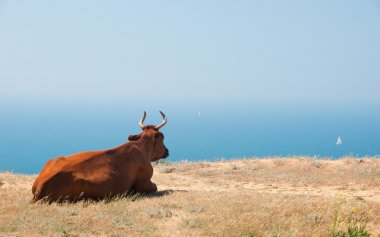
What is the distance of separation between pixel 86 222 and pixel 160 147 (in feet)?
20.5

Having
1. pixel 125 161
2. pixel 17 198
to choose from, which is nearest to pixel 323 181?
pixel 125 161

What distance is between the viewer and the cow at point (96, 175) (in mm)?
10102

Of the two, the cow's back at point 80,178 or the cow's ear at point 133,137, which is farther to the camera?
the cow's ear at point 133,137

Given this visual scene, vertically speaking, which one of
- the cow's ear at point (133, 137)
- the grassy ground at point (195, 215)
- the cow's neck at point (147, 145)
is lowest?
the grassy ground at point (195, 215)

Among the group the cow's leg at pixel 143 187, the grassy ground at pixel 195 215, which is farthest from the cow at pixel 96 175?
the grassy ground at pixel 195 215

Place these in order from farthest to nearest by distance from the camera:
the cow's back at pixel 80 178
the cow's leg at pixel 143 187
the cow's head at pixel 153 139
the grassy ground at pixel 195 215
Result: the cow's head at pixel 153 139 → the cow's leg at pixel 143 187 → the cow's back at pixel 80 178 → the grassy ground at pixel 195 215

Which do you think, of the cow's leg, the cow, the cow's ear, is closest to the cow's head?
the cow's ear

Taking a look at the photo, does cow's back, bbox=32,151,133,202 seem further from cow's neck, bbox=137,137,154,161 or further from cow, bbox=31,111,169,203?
cow's neck, bbox=137,137,154,161

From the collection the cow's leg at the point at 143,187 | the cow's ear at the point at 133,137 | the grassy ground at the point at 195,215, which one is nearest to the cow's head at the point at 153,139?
the cow's ear at the point at 133,137

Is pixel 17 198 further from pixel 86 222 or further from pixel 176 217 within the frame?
pixel 176 217

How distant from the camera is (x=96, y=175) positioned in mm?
10695

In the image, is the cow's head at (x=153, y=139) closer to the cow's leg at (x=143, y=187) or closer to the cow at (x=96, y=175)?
the cow at (x=96, y=175)

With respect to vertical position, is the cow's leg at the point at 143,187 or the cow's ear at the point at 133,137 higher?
the cow's ear at the point at 133,137

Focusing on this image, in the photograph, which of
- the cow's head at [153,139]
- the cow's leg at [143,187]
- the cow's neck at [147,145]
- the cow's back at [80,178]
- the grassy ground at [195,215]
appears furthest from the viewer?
the cow's head at [153,139]
